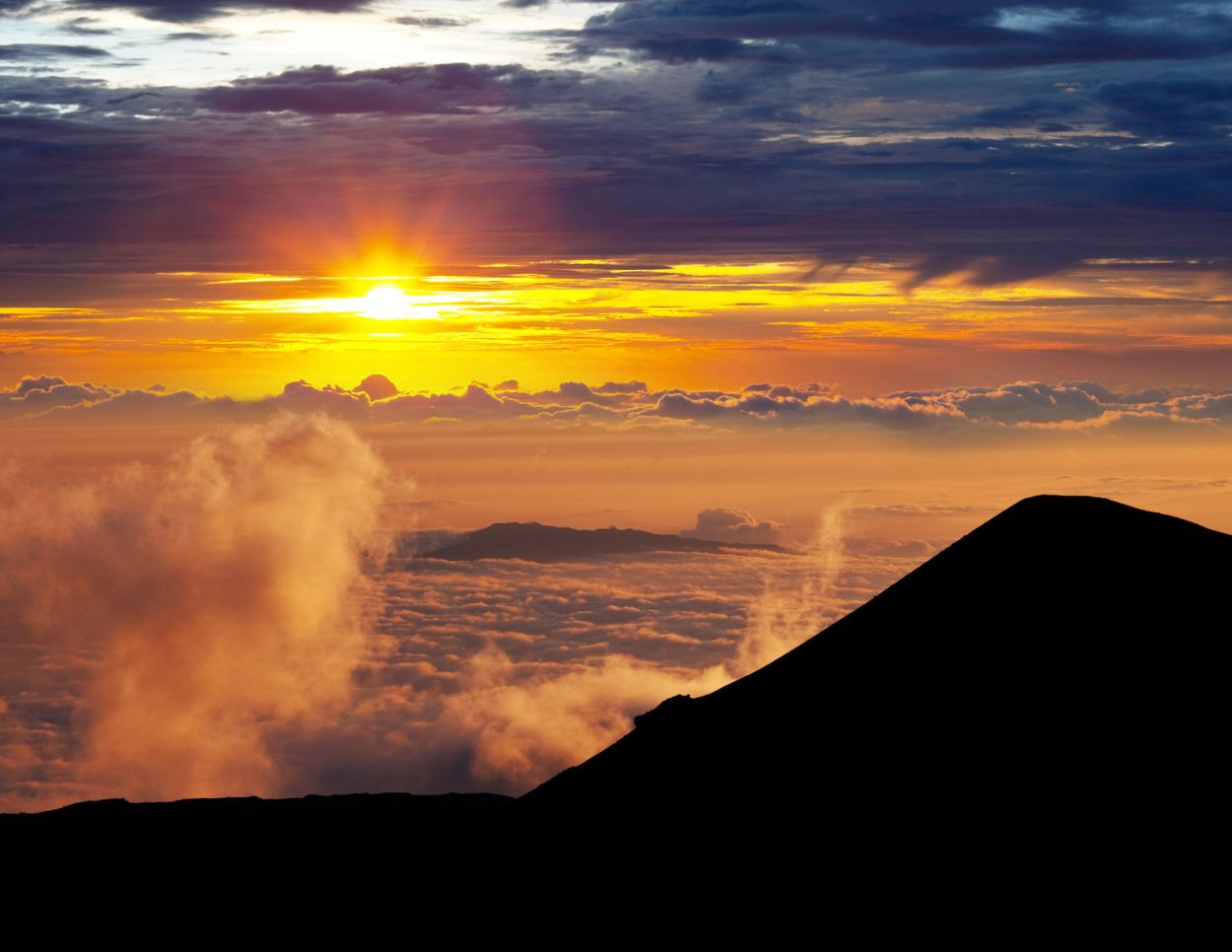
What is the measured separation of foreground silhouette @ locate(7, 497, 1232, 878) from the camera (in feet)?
100

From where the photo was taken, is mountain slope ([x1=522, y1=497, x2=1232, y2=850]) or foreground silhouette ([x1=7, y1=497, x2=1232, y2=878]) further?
mountain slope ([x1=522, y1=497, x2=1232, y2=850])

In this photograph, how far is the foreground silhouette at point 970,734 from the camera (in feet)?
100

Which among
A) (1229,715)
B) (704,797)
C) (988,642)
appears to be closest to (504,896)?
(704,797)

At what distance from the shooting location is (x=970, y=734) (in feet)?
111

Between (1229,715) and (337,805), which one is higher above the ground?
(1229,715)

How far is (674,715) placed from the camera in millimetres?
42969

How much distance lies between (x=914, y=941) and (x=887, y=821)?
13.1 feet

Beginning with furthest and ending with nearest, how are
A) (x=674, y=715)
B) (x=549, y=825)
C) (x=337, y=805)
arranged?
(x=337, y=805) < (x=674, y=715) < (x=549, y=825)

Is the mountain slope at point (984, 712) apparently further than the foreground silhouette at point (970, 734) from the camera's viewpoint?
Yes

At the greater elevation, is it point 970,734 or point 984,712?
point 984,712

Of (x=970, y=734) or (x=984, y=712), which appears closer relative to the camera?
(x=970, y=734)

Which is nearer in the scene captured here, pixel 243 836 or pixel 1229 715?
pixel 1229 715

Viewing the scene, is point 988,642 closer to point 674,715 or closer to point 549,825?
point 674,715

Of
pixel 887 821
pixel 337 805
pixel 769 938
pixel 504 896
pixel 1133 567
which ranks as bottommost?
pixel 337 805
